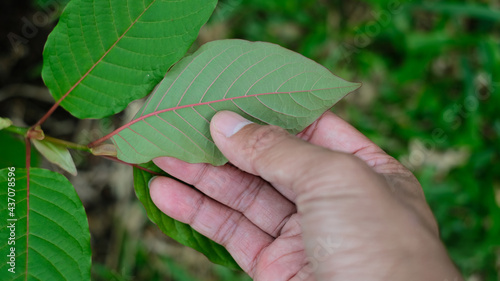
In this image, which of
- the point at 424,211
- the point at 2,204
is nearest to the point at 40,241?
the point at 2,204

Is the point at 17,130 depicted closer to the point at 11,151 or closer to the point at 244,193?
the point at 11,151

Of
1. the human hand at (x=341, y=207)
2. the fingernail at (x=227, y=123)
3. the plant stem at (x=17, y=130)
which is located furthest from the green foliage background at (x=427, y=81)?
the plant stem at (x=17, y=130)

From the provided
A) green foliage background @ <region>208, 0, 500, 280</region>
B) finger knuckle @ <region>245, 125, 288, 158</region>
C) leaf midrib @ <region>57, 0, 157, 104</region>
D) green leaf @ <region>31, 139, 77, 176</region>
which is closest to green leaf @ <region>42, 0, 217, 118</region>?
leaf midrib @ <region>57, 0, 157, 104</region>

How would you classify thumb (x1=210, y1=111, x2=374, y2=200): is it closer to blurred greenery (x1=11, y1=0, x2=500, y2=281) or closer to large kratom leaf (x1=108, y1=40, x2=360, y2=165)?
large kratom leaf (x1=108, y1=40, x2=360, y2=165)

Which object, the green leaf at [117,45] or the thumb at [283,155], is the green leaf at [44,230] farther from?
the thumb at [283,155]

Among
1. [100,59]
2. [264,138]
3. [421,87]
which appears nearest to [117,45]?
[100,59]
